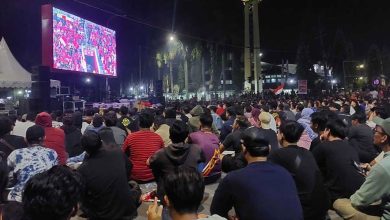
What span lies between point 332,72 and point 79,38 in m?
46.2

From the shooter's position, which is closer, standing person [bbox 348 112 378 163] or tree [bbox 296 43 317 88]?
standing person [bbox 348 112 378 163]

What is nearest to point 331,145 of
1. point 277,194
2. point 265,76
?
point 277,194

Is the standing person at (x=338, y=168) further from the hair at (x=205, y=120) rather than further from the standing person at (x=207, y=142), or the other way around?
the hair at (x=205, y=120)

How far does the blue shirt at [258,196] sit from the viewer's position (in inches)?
114

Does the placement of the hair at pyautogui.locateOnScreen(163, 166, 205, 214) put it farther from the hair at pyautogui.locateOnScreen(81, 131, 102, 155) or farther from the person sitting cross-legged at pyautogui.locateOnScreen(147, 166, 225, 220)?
the hair at pyautogui.locateOnScreen(81, 131, 102, 155)

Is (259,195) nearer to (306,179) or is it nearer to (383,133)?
(306,179)

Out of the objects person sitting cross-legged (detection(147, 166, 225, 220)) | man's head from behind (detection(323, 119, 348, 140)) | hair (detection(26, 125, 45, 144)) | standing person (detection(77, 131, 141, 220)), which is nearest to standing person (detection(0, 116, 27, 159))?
hair (detection(26, 125, 45, 144))

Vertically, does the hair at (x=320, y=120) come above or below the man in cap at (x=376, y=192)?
above

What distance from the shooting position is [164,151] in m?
5.10

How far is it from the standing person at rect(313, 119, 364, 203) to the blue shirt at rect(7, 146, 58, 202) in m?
3.24

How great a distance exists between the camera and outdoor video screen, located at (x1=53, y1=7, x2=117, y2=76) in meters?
24.3

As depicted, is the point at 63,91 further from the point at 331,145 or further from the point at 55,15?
the point at 331,145

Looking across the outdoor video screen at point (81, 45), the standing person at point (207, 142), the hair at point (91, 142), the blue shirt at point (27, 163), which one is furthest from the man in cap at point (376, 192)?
the outdoor video screen at point (81, 45)

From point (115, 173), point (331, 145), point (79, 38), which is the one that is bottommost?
point (115, 173)
